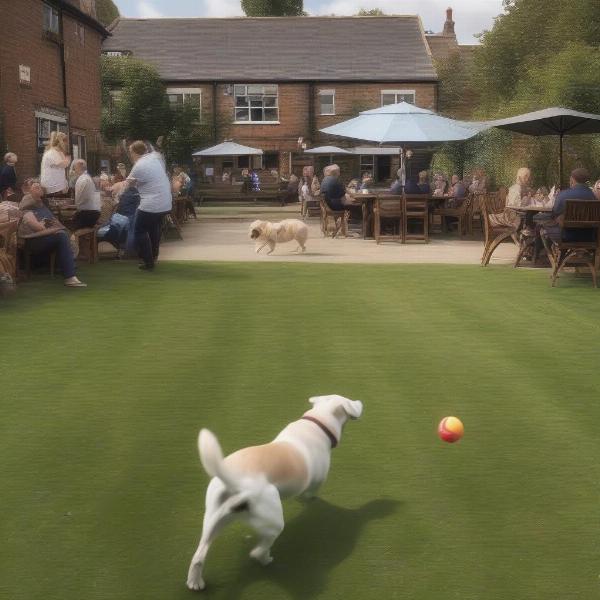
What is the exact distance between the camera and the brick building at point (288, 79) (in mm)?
46969

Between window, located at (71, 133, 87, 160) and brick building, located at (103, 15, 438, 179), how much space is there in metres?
17.5

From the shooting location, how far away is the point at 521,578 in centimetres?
362

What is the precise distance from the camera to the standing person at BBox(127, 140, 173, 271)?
1259cm

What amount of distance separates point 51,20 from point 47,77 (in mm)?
1625

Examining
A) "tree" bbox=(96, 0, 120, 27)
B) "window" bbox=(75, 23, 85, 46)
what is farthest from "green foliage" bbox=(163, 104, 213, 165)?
"tree" bbox=(96, 0, 120, 27)

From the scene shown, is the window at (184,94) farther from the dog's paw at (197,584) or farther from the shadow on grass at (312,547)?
the dog's paw at (197,584)

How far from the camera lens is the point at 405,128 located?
59.6 ft

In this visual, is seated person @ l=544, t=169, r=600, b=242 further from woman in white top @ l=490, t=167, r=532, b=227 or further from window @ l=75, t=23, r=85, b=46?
window @ l=75, t=23, r=85, b=46

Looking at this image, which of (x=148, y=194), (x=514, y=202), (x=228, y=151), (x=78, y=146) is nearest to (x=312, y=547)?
(x=148, y=194)

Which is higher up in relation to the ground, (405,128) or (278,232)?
(405,128)

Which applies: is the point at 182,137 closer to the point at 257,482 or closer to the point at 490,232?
the point at 490,232

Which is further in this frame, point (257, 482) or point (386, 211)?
point (386, 211)

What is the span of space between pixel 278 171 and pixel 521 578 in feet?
145

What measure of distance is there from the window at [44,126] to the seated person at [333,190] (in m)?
8.75
